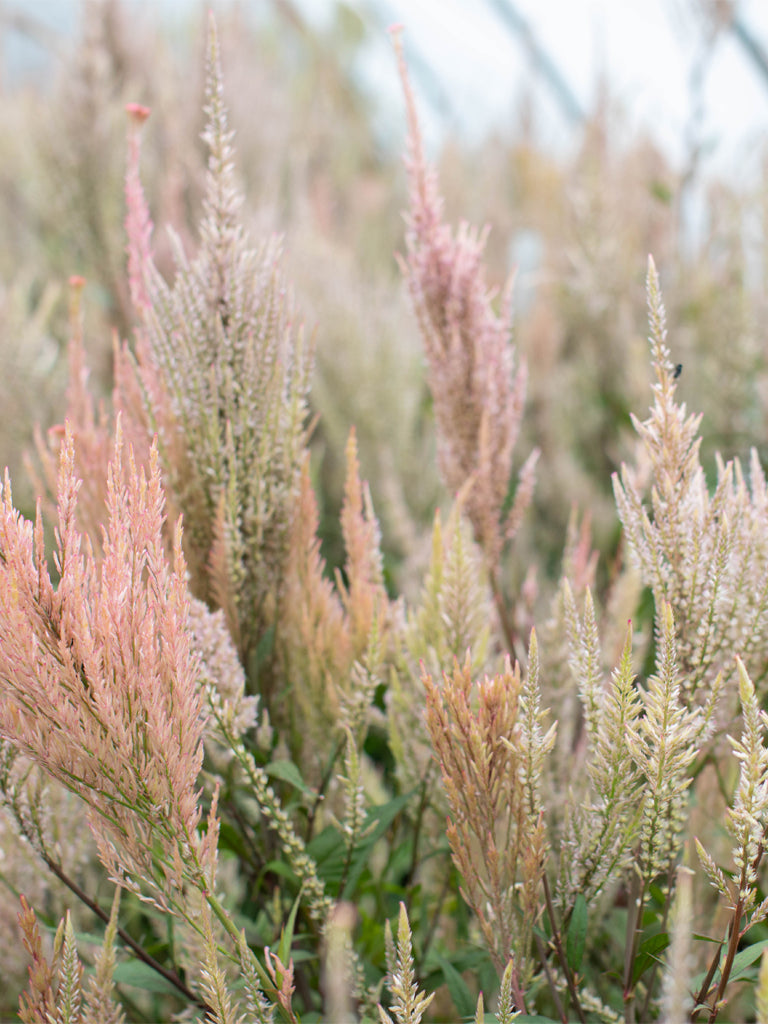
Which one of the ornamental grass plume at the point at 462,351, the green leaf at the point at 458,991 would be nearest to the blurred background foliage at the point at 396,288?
the ornamental grass plume at the point at 462,351

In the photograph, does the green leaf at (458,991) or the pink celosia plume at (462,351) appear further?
the pink celosia plume at (462,351)

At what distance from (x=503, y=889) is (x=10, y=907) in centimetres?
52

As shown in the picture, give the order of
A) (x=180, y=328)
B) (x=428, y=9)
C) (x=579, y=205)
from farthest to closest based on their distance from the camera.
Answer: (x=428, y=9)
(x=579, y=205)
(x=180, y=328)

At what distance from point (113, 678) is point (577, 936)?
0.41m

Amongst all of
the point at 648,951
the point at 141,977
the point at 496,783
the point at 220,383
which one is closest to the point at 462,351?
the point at 220,383

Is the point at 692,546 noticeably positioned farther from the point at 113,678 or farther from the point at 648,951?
the point at 113,678

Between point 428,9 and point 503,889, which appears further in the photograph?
point 428,9

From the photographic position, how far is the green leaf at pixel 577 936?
572mm

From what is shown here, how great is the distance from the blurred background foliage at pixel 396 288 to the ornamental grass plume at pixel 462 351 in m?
0.27

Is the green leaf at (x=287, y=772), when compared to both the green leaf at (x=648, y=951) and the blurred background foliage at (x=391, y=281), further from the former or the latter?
the blurred background foliage at (x=391, y=281)

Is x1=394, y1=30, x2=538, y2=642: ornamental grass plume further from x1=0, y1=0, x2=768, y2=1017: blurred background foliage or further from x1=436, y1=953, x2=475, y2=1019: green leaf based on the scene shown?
x1=436, y1=953, x2=475, y2=1019: green leaf

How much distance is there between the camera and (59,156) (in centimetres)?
165

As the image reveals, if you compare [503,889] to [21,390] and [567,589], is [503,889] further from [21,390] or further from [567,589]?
[21,390]

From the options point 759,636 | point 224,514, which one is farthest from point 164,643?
point 759,636
